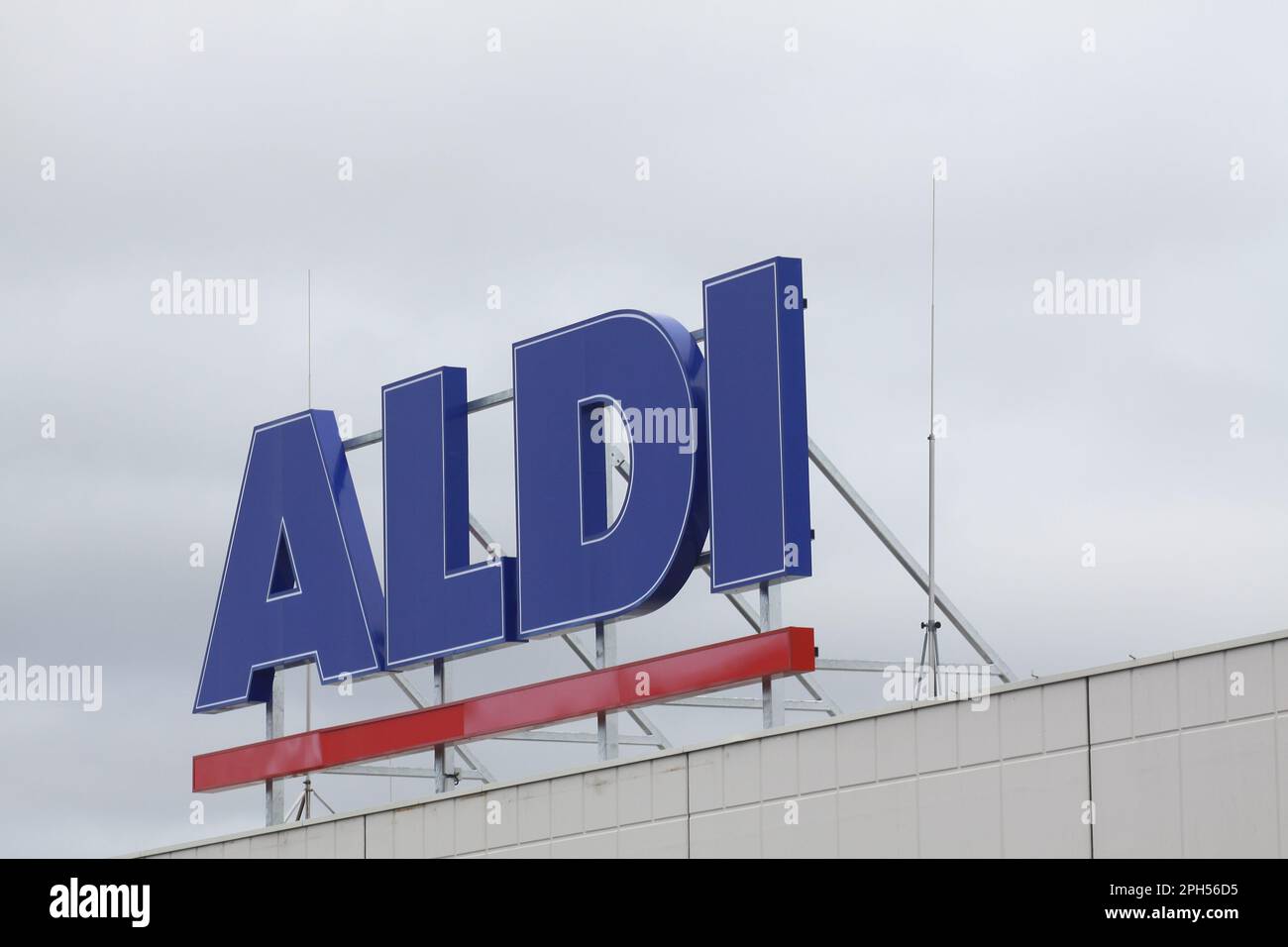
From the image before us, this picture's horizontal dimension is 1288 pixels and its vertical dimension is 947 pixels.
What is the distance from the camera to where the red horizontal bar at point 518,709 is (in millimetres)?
26578

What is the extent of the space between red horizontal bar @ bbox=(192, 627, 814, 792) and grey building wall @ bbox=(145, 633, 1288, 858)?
1.34 meters

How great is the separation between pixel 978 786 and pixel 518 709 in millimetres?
7890

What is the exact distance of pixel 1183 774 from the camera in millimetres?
Answer: 21250

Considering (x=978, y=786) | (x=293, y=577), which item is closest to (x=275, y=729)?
(x=293, y=577)

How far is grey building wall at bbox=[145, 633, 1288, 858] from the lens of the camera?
20953mm

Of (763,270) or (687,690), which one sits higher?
(763,270)

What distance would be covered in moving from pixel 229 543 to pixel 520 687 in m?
7.43

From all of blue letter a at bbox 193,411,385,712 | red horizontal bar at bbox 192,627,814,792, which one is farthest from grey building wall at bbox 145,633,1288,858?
blue letter a at bbox 193,411,385,712

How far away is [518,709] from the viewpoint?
2934 centimetres

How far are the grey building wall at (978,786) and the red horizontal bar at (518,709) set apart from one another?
1337 millimetres

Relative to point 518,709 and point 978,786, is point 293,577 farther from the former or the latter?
point 978,786

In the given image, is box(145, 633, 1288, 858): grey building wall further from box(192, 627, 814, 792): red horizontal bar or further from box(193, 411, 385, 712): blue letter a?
box(193, 411, 385, 712): blue letter a

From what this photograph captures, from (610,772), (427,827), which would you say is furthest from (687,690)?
(427,827)
